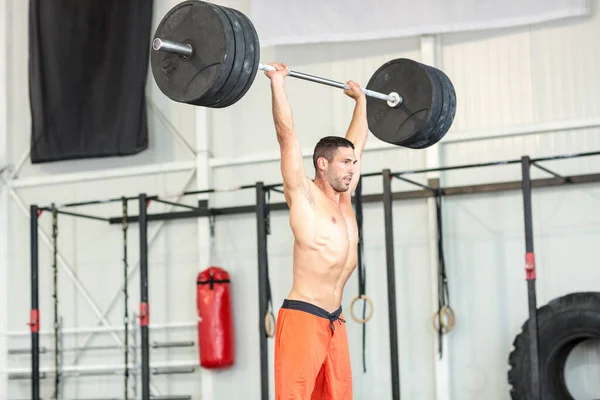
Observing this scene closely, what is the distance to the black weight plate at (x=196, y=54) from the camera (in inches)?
147

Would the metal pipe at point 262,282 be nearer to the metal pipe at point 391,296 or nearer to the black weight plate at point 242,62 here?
the metal pipe at point 391,296

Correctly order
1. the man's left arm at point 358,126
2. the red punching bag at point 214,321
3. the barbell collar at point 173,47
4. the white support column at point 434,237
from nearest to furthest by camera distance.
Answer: the barbell collar at point 173,47
the man's left arm at point 358,126
the white support column at point 434,237
the red punching bag at point 214,321

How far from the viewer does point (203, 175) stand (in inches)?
303

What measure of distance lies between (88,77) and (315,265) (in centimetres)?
476

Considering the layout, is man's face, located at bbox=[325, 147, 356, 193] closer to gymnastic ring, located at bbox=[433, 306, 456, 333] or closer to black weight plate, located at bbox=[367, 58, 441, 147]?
black weight plate, located at bbox=[367, 58, 441, 147]

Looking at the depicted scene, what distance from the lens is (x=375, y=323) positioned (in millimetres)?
7145

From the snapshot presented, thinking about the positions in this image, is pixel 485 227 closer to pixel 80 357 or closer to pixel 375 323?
pixel 375 323

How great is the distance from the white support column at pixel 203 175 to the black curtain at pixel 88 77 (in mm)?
497

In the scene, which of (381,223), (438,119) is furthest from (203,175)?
(438,119)

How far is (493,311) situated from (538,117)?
1472 millimetres

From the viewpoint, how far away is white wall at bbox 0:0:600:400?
21.8ft

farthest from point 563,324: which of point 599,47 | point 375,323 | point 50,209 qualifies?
point 50,209

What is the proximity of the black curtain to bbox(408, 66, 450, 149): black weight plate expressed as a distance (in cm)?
362

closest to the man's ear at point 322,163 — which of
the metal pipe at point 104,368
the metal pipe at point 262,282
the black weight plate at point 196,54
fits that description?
the black weight plate at point 196,54
